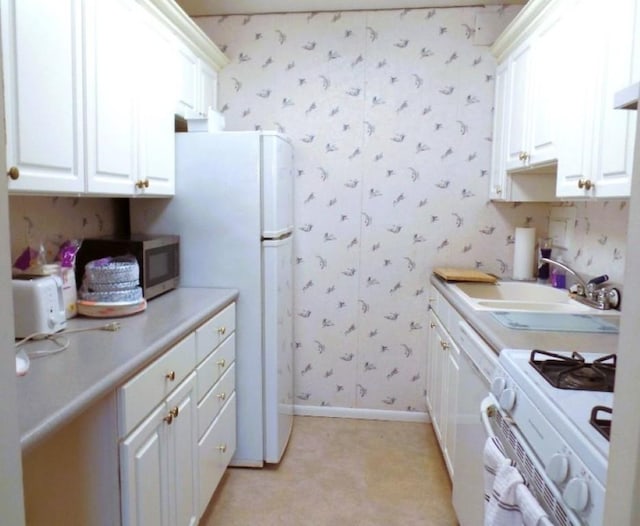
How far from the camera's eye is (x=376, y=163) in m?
2.96

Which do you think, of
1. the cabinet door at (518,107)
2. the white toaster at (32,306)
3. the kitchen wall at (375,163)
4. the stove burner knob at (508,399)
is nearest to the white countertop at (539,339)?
the stove burner knob at (508,399)

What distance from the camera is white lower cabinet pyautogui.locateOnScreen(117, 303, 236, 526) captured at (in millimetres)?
1344

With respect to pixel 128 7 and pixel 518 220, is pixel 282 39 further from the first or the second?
pixel 518 220

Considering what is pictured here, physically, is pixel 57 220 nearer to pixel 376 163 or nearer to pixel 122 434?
pixel 122 434

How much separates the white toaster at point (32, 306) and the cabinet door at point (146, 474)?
17.2 inches

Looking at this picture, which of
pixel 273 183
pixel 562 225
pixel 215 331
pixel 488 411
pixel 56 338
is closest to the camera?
pixel 488 411

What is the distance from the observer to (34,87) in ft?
4.36

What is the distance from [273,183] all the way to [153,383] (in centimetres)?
119

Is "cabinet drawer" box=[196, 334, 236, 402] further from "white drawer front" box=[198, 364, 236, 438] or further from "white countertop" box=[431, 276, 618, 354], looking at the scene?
"white countertop" box=[431, 276, 618, 354]

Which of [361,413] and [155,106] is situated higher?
[155,106]

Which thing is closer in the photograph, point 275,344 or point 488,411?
point 488,411

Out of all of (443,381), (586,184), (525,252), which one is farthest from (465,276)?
(586,184)

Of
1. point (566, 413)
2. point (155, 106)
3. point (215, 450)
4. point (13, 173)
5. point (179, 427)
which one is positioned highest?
point (155, 106)

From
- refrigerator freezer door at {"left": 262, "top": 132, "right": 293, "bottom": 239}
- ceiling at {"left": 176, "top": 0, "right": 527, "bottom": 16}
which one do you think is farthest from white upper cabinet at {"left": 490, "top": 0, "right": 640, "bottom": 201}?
refrigerator freezer door at {"left": 262, "top": 132, "right": 293, "bottom": 239}
